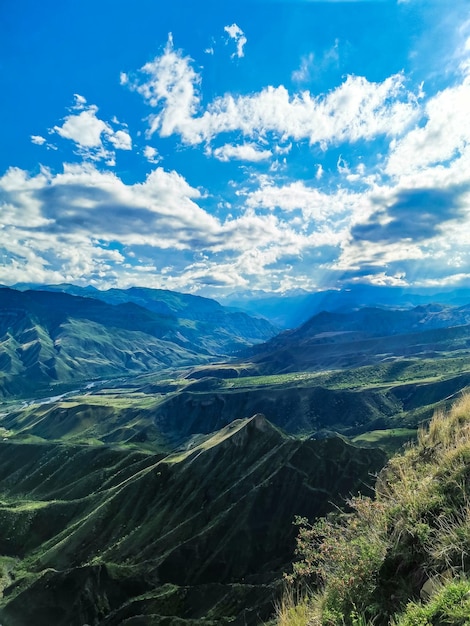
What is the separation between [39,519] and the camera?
103 metres

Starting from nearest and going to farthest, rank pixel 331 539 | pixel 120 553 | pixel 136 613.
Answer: pixel 331 539
pixel 136 613
pixel 120 553

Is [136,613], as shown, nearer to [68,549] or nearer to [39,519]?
[68,549]

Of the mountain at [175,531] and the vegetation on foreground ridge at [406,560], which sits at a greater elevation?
the vegetation on foreground ridge at [406,560]

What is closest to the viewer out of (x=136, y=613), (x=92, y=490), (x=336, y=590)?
(x=336, y=590)

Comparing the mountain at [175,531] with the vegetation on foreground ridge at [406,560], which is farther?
the mountain at [175,531]

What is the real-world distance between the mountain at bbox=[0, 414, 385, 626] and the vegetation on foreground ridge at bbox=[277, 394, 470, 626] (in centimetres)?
4393

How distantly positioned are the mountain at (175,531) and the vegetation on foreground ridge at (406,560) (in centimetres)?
4393

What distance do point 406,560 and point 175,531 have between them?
8157cm

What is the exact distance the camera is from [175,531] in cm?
8150

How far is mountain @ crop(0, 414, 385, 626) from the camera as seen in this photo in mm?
61781

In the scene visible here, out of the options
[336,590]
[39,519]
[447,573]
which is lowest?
[39,519]

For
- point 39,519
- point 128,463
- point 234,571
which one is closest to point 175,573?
point 234,571

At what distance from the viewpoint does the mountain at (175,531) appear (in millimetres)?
61781

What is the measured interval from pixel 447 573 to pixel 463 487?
2.77 m
